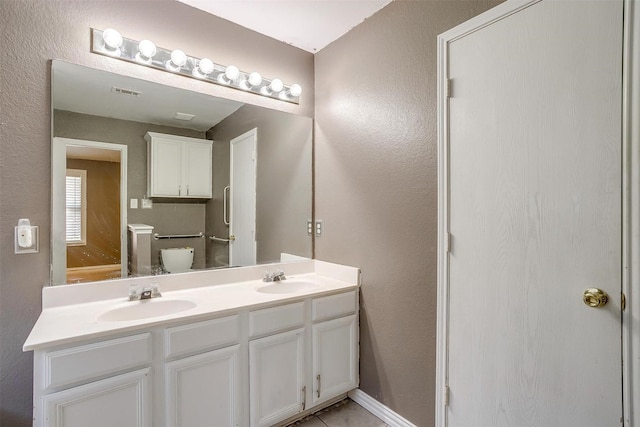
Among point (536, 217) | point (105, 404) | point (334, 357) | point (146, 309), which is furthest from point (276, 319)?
point (536, 217)

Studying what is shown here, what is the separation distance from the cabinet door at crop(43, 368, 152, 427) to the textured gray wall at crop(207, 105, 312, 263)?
873mm

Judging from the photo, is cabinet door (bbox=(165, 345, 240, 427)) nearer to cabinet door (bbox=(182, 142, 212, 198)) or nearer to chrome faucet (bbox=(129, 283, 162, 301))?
chrome faucet (bbox=(129, 283, 162, 301))

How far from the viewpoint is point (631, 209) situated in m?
1.05

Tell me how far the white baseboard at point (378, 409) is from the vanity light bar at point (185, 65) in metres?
2.07

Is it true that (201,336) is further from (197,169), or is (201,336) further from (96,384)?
(197,169)

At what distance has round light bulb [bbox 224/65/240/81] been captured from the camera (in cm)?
200

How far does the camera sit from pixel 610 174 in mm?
1089

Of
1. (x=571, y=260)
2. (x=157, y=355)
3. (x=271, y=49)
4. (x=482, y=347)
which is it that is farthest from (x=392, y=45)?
(x=157, y=355)

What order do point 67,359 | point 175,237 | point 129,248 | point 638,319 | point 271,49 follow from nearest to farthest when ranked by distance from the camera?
point 638,319, point 67,359, point 129,248, point 175,237, point 271,49

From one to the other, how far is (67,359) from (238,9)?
77.9 inches

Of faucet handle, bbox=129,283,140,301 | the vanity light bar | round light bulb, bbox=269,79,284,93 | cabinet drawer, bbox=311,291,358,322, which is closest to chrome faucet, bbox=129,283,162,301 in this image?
faucet handle, bbox=129,283,140,301

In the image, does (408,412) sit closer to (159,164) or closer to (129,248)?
(129,248)

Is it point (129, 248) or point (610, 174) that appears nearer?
point (610, 174)

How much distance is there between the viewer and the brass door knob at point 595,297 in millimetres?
1092
